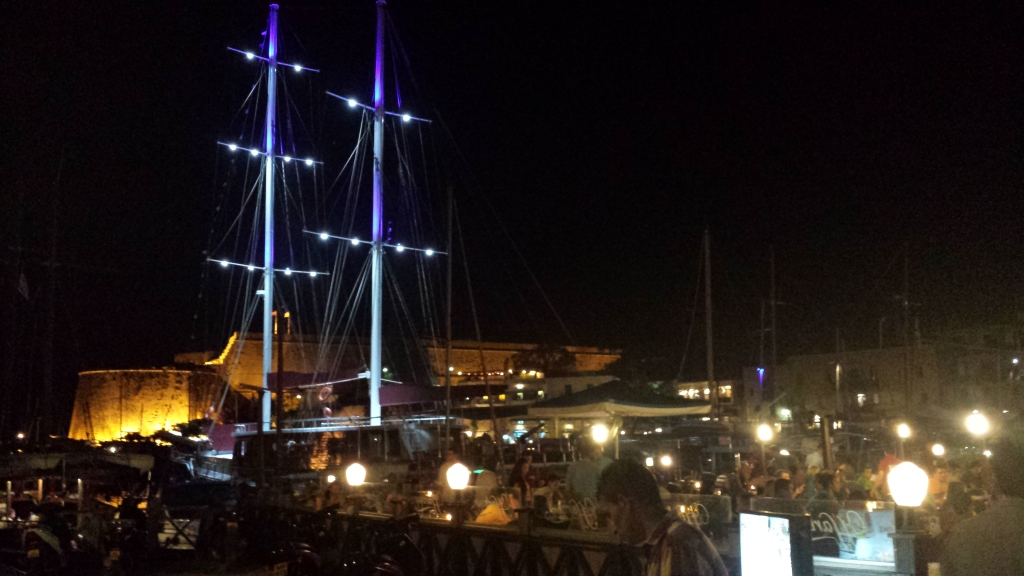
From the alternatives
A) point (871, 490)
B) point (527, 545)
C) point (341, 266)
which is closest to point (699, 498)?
point (527, 545)

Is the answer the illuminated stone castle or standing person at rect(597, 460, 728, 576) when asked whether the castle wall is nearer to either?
the illuminated stone castle

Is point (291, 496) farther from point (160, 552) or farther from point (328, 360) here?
point (328, 360)

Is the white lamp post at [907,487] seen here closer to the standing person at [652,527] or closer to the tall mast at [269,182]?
the standing person at [652,527]

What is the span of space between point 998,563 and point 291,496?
480 inches

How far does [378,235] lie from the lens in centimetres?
3672

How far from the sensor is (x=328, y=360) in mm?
71812

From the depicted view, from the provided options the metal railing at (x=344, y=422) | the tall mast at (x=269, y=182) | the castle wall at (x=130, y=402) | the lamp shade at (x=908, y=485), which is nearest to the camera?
the lamp shade at (x=908, y=485)

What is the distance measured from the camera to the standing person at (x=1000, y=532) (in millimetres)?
3496

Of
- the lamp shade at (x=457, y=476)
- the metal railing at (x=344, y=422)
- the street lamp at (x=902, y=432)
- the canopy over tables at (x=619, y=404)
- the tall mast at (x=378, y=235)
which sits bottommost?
the lamp shade at (x=457, y=476)

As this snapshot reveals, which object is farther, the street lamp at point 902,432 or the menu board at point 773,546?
the street lamp at point 902,432

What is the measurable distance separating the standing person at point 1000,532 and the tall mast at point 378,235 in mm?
30810

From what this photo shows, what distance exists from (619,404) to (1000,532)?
12.3m

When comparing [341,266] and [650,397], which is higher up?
[341,266]

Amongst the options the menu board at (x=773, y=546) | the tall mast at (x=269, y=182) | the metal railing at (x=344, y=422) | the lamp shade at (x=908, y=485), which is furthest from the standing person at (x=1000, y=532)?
the tall mast at (x=269, y=182)
